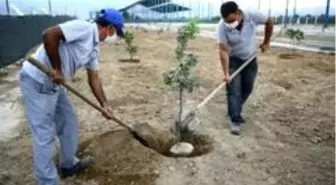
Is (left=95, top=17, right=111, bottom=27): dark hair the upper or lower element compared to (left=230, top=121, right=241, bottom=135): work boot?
upper

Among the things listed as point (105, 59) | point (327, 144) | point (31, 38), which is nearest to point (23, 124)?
point (327, 144)

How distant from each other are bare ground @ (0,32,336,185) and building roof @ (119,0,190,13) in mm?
48756

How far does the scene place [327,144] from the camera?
17.4ft

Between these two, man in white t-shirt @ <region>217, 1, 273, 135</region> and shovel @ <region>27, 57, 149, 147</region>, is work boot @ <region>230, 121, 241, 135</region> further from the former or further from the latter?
shovel @ <region>27, 57, 149, 147</region>

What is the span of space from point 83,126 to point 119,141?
3.47 feet

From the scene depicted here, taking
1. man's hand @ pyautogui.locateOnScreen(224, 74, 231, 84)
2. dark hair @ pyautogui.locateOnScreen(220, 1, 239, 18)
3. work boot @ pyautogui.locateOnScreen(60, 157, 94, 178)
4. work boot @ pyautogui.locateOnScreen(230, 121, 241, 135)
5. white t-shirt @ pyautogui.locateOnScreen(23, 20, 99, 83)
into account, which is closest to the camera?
white t-shirt @ pyautogui.locateOnScreen(23, 20, 99, 83)

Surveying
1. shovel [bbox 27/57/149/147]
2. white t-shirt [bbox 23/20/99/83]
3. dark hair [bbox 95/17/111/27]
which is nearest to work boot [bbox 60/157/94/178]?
shovel [bbox 27/57/149/147]

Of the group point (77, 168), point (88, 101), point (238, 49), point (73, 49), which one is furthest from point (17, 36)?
point (73, 49)

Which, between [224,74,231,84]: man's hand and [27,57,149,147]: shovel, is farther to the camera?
[224,74,231,84]: man's hand

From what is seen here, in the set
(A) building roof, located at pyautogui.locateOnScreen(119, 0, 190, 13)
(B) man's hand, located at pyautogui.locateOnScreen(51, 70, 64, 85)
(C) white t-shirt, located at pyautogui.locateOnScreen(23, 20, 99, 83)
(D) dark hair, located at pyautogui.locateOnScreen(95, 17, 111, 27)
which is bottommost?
(A) building roof, located at pyautogui.locateOnScreen(119, 0, 190, 13)

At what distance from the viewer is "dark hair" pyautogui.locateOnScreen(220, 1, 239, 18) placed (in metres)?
5.13

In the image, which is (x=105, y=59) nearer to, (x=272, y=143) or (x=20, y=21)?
(x=20, y=21)

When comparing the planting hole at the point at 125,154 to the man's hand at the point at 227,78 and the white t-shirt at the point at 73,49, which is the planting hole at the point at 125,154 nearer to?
the man's hand at the point at 227,78

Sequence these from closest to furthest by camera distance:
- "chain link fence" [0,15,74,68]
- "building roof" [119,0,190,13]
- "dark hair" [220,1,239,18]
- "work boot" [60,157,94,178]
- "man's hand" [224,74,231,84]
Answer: "work boot" [60,157,94,178] → "dark hair" [220,1,239,18] → "man's hand" [224,74,231,84] → "chain link fence" [0,15,74,68] → "building roof" [119,0,190,13]
